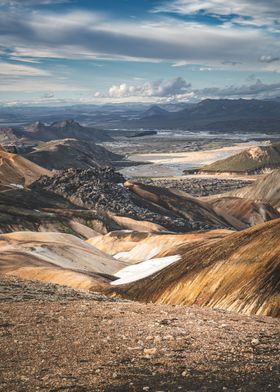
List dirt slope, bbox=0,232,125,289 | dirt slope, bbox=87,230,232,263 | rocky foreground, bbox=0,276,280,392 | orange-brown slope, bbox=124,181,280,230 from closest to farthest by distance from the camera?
1. rocky foreground, bbox=0,276,280,392
2. dirt slope, bbox=0,232,125,289
3. dirt slope, bbox=87,230,232,263
4. orange-brown slope, bbox=124,181,280,230

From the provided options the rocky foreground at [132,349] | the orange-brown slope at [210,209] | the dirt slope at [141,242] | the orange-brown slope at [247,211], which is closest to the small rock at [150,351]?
the rocky foreground at [132,349]

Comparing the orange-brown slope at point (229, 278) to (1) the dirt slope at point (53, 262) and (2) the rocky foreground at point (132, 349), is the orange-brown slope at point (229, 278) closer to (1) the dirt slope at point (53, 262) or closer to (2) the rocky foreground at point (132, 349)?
(2) the rocky foreground at point (132, 349)

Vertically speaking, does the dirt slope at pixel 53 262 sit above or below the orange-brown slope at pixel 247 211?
above

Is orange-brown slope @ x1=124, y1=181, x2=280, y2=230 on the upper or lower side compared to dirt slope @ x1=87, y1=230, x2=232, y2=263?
lower

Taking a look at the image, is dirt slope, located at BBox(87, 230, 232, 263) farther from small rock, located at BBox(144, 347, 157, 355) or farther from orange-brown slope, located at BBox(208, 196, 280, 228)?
orange-brown slope, located at BBox(208, 196, 280, 228)

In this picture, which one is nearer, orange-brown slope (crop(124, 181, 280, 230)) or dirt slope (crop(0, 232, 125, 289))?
dirt slope (crop(0, 232, 125, 289))

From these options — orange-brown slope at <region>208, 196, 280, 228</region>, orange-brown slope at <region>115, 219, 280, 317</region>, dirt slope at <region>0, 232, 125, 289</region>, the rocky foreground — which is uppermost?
the rocky foreground

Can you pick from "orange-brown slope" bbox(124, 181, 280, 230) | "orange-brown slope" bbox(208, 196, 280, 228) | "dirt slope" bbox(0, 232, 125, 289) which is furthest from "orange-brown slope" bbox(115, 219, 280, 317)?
"orange-brown slope" bbox(208, 196, 280, 228)
